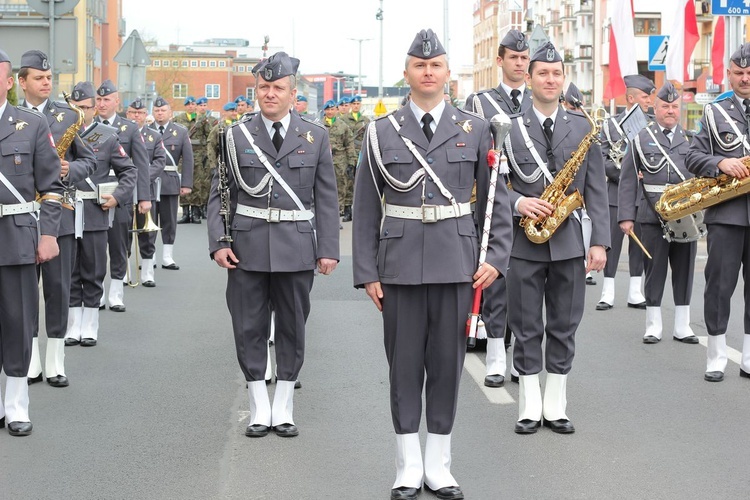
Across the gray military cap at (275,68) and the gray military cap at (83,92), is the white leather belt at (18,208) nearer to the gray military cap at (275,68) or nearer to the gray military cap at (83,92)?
the gray military cap at (275,68)

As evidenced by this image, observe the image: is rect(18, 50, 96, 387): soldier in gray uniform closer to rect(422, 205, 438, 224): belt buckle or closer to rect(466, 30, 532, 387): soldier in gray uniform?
rect(466, 30, 532, 387): soldier in gray uniform

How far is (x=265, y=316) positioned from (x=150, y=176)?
298 inches

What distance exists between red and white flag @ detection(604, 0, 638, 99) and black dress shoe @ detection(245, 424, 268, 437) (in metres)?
15.6

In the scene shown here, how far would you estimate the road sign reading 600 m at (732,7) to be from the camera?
18.0 metres

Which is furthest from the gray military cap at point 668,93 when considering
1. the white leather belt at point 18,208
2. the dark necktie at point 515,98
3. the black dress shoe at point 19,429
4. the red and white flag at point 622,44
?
the red and white flag at point 622,44

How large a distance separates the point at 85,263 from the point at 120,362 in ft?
3.36

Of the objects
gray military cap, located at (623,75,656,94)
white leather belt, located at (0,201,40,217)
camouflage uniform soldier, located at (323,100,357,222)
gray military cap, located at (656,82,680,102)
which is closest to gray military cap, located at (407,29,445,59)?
white leather belt, located at (0,201,40,217)

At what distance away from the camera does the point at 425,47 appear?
6309 millimetres

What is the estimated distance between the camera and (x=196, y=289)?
15.4 metres

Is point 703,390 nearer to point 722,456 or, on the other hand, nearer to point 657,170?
point 722,456

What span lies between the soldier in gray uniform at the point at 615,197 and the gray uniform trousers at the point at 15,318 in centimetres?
652

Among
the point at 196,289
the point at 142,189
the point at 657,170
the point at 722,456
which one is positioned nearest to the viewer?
the point at 722,456

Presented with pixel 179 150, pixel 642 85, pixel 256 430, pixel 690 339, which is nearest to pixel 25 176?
pixel 256 430

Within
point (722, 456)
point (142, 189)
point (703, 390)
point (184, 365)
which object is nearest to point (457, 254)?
point (722, 456)
